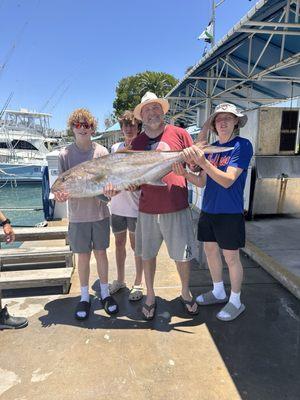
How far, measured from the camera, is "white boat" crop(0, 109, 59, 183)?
25.6m

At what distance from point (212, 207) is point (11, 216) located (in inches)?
432

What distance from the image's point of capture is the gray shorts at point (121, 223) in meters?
3.60

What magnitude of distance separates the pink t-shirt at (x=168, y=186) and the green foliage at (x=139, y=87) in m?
34.2

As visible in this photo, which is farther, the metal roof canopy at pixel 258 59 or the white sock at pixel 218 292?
the metal roof canopy at pixel 258 59

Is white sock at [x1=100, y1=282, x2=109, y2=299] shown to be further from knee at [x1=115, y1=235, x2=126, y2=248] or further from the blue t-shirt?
the blue t-shirt

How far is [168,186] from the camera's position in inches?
117

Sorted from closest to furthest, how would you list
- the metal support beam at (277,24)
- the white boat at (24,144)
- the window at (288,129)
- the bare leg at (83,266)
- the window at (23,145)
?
the bare leg at (83,266), the metal support beam at (277,24), the window at (288,129), the white boat at (24,144), the window at (23,145)

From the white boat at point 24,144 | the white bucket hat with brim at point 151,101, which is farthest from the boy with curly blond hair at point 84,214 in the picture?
→ the white boat at point 24,144

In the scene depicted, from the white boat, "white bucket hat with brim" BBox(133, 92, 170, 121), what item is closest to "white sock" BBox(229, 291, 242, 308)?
"white bucket hat with brim" BBox(133, 92, 170, 121)

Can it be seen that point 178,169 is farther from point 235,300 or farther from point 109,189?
point 235,300

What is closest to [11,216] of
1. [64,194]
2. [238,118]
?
[64,194]

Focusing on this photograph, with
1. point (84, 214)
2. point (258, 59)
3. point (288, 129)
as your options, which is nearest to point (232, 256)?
point (84, 214)

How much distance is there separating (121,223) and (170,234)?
29.6 inches

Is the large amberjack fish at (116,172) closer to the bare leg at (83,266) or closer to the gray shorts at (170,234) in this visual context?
the gray shorts at (170,234)
